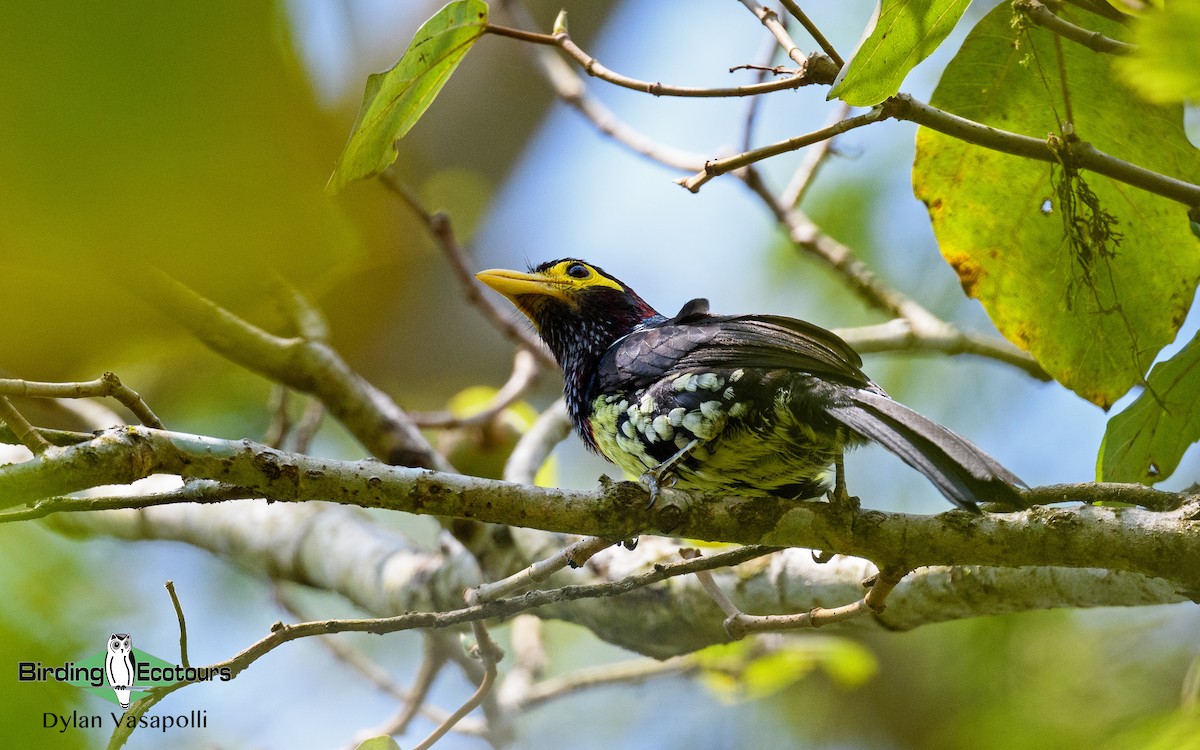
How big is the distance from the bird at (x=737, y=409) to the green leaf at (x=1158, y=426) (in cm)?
52

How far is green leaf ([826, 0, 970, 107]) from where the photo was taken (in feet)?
6.10

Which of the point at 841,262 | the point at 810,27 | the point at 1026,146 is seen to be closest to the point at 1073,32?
the point at 1026,146

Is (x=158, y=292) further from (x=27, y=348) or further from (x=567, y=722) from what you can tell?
(x=567, y=722)

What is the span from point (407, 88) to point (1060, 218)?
1.62 m

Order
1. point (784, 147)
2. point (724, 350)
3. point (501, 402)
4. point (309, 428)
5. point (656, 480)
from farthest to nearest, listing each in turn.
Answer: point (501, 402), point (309, 428), point (724, 350), point (656, 480), point (784, 147)

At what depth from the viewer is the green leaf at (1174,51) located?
2.56ft

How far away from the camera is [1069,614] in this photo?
5195 mm

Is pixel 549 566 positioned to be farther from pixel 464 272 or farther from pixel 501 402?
pixel 501 402

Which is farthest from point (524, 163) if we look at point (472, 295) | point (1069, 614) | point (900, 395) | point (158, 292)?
point (1069, 614)

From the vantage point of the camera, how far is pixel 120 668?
6.81 feet

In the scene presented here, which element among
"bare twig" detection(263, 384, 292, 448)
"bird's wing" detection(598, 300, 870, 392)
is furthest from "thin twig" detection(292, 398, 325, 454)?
"bird's wing" detection(598, 300, 870, 392)

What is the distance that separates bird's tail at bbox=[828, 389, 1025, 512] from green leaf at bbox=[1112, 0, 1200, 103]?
1.14m

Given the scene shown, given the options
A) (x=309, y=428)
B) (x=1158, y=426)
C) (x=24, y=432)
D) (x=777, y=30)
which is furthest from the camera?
(x=309, y=428)

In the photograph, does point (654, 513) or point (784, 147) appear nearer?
point (784, 147)
